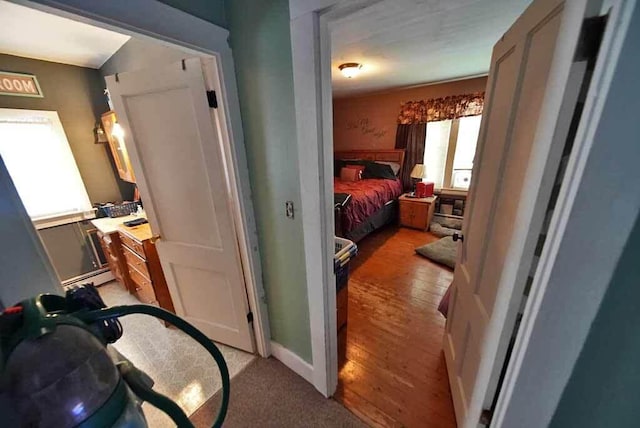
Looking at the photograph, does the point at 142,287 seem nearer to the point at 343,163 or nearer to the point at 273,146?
the point at 273,146

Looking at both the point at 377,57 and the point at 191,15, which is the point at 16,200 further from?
the point at 377,57

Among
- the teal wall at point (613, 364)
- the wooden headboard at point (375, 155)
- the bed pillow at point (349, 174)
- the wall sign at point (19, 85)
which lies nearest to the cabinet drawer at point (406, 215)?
the wooden headboard at point (375, 155)

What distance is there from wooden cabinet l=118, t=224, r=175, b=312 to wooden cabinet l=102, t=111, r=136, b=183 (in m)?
0.70

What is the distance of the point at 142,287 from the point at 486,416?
268cm

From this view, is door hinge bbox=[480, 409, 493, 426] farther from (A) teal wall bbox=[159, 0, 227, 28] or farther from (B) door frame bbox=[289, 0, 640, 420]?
(A) teal wall bbox=[159, 0, 227, 28]

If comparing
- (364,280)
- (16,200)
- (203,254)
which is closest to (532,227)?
(16,200)

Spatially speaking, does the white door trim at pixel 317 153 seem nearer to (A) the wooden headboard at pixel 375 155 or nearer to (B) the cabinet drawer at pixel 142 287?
(B) the cabinet drawer at pixel 142 287

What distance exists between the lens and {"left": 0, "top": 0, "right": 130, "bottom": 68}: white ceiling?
1547 millimetres

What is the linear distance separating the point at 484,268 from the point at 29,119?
404 centimetres

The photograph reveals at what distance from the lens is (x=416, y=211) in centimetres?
398

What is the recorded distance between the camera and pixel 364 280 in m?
2.68

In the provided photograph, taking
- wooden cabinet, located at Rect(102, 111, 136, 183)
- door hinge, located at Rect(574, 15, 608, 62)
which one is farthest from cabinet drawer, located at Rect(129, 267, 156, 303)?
door hinge, located at Rect(574, 15, 608, 62)

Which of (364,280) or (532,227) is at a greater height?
(532,227)

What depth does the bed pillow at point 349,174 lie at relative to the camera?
462 centimetres
